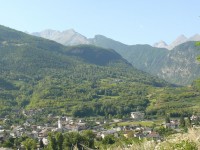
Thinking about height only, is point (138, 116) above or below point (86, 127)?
above

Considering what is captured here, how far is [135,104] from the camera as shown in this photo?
146250 mm

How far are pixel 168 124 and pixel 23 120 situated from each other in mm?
45493

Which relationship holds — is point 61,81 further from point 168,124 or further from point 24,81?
point 168,124

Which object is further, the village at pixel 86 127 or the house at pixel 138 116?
the house at pixel 138 116

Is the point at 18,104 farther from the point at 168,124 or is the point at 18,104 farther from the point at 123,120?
the point at 168,124

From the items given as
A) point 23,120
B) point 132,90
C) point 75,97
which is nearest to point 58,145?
point 23,120

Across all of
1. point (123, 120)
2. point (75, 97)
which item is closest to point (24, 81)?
point (75, 97)

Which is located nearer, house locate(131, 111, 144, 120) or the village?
the village

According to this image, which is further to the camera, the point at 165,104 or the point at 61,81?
the point at 61,81

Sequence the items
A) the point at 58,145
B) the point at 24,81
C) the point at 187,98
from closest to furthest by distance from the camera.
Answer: the point at 58,145
the point at 187,98
the point at 24,81

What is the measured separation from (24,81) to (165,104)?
3214 inches

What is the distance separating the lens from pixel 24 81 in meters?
196

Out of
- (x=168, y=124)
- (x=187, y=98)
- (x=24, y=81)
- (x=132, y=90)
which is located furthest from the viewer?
(x=24, y=81)

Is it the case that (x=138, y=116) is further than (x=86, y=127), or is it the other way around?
(x=138, y=116)
